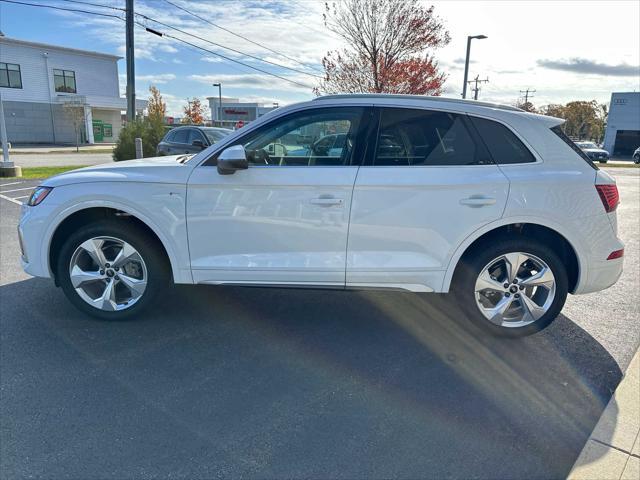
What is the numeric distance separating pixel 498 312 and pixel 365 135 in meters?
1.76

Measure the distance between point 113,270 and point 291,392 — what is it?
1884mm

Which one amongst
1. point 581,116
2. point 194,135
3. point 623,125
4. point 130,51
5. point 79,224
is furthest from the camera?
point 581,116

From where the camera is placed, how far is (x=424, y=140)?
339cm

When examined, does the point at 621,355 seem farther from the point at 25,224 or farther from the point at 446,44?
the point at 446,44

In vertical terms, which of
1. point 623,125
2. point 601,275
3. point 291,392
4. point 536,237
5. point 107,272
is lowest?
point 291,392

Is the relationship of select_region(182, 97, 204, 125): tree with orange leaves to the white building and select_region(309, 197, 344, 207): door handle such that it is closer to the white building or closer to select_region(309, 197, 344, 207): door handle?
the white building

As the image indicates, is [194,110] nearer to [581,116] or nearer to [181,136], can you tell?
[181,136]

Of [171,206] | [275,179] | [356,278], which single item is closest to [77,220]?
[171,206]

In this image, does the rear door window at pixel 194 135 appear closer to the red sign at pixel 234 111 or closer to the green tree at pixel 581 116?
the red sign at pixel 234 111

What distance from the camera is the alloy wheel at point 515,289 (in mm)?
3461

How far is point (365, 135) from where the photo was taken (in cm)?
339

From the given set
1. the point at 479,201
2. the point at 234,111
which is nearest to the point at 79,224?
the point at 479,201

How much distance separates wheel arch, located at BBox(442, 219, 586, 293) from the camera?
3.36 meters

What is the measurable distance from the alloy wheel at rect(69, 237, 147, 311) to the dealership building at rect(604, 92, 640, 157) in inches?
2185
